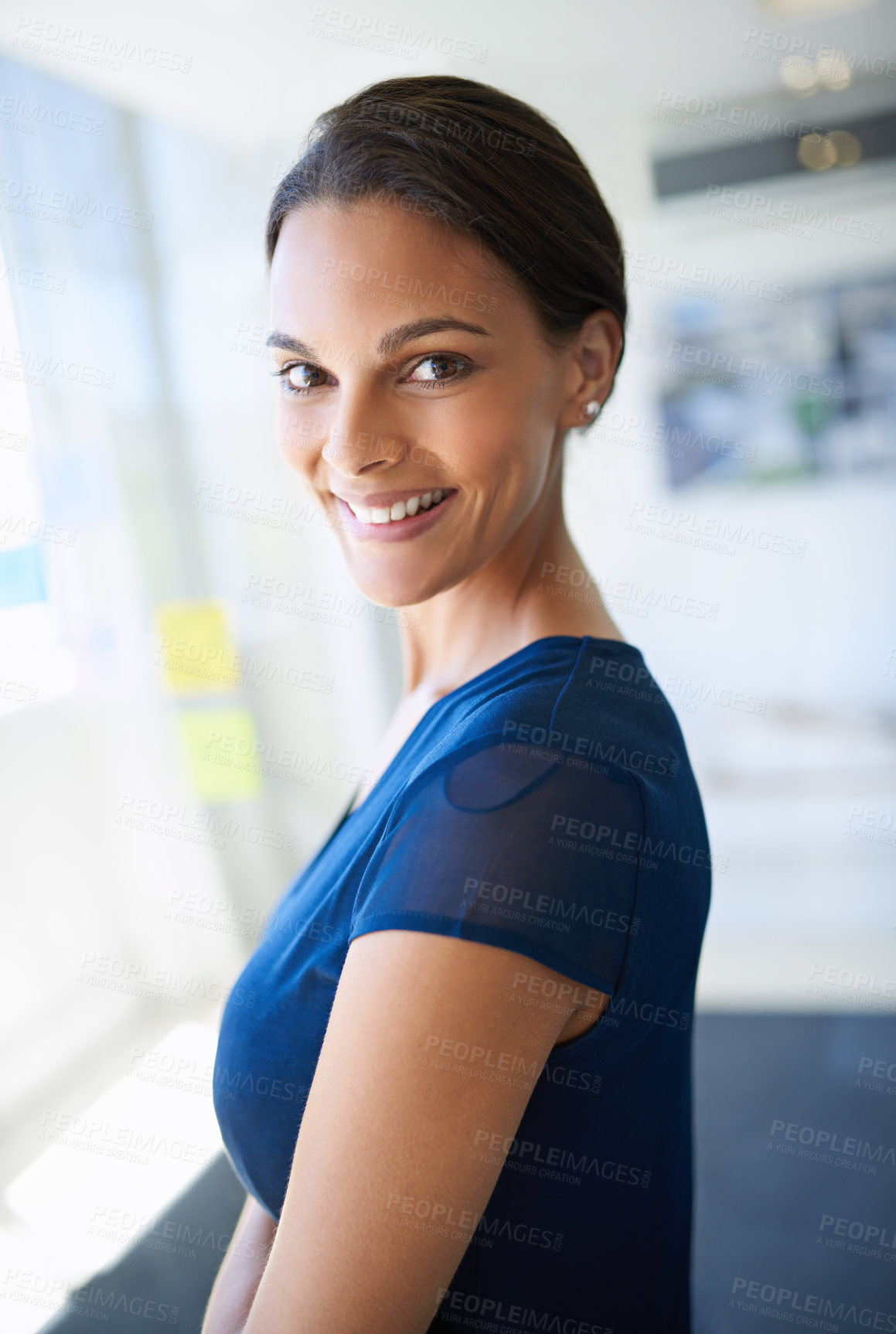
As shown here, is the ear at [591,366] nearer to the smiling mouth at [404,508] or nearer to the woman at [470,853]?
the woman at [470,853]

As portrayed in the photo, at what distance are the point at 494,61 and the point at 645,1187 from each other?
10.7 ft

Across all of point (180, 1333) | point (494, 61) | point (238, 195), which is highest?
point (494, 61)

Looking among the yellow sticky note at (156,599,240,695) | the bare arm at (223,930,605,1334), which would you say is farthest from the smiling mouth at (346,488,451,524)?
Result: the yellow sticky note at (156,599,240,695)

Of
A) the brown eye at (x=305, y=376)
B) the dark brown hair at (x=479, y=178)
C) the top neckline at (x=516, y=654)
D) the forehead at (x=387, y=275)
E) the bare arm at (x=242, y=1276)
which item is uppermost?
the dark brown hair at (x=479, y=178)

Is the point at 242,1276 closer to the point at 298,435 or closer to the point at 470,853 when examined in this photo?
the point at 470,853

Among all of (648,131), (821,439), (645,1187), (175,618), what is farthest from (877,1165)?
(648,131)

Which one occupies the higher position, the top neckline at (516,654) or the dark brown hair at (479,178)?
the dark brown hair at (479,178)

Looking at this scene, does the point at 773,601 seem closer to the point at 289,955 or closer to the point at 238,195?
the point at 238,195

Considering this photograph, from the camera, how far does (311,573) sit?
3555 millimetres

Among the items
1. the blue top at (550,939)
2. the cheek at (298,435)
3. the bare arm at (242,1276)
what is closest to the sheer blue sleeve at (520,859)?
the blue top at (550,939)

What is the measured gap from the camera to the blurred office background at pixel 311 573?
234 cm

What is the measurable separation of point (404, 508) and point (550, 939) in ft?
1.53

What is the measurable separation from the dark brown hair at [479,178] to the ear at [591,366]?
17 mm

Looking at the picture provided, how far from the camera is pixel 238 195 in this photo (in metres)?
3.21
